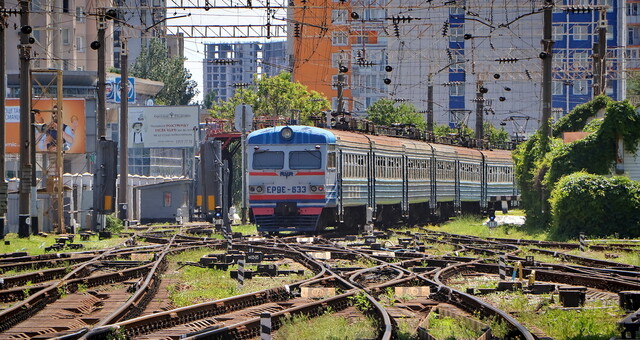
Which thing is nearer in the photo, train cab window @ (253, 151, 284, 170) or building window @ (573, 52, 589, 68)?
train cab window @ (253, 151, 284, 170)

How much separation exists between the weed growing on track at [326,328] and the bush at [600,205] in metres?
17.8

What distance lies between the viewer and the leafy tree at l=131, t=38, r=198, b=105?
4227 inches

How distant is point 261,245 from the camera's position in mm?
24359

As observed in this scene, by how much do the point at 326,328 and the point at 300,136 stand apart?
18181 mm

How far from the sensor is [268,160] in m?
29.1

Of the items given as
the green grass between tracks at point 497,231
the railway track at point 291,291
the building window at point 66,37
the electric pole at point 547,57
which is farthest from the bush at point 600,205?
the building window at point 66,37

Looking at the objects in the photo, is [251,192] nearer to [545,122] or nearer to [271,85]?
[545,122]

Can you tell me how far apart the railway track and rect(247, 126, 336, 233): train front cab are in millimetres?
5329

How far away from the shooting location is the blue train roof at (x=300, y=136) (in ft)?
94.0

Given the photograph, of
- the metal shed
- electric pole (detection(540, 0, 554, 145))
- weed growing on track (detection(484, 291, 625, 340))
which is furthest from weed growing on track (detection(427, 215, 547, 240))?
weed growing on track (detection(484, 291, 625, 340))

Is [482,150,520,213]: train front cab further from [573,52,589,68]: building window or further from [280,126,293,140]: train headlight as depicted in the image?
[280,126,293,140]: train headlight

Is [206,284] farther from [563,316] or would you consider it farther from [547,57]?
[547,57]

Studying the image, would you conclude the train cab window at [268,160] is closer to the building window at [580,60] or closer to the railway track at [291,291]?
the railway track at [291,291]

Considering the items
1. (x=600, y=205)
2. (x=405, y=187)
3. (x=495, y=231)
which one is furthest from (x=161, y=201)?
(x=600, y=205)
